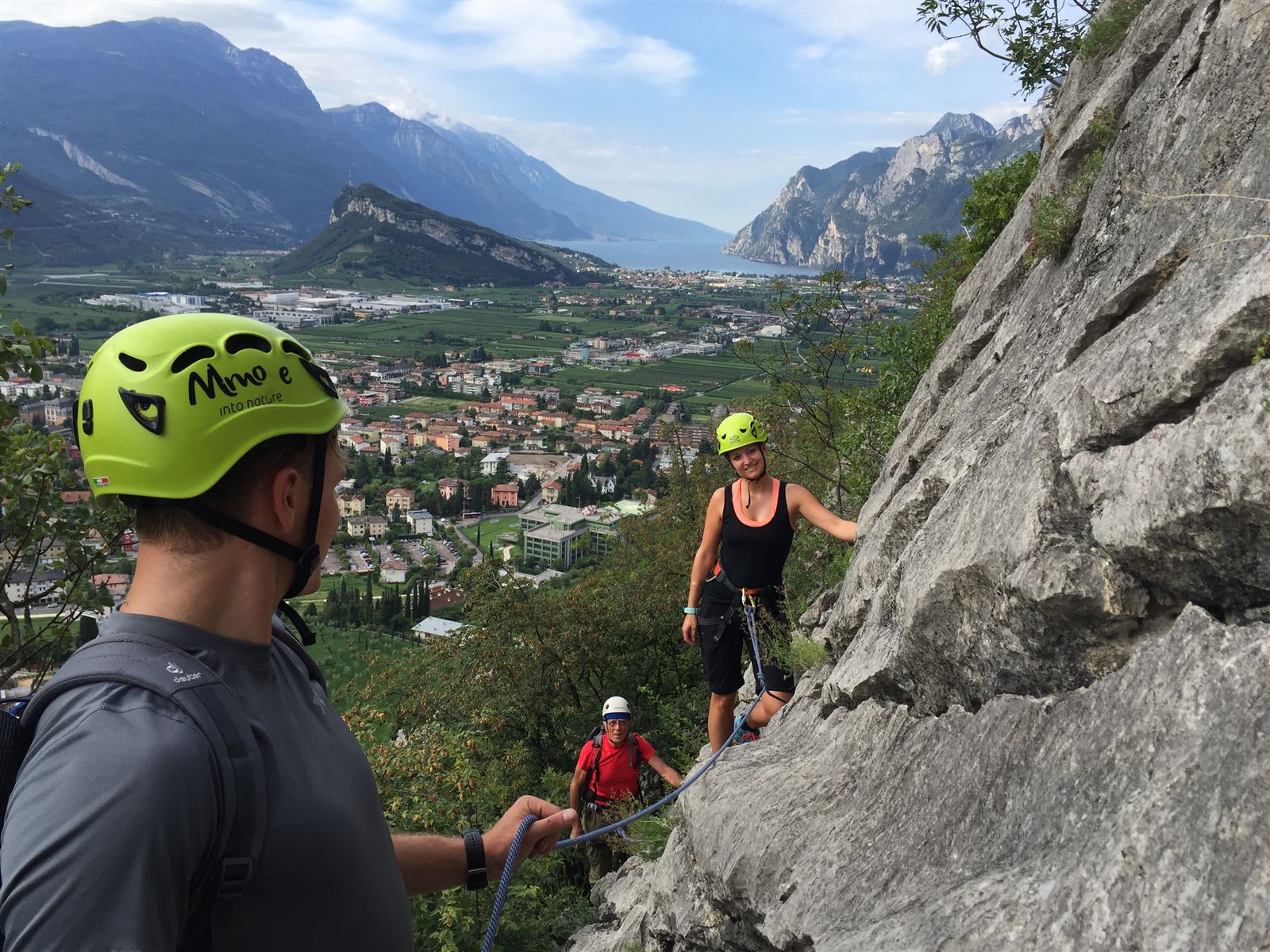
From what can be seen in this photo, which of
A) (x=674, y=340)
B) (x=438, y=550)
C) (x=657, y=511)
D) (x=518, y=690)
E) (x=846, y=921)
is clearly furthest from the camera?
(x=674, y=340)

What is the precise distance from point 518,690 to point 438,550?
5967cm

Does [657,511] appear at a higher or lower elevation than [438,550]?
higher

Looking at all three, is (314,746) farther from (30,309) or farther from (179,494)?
(30,309)

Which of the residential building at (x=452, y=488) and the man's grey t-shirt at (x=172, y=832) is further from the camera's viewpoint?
the residential building at (x=452, y=488)

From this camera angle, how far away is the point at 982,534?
383 centimetres

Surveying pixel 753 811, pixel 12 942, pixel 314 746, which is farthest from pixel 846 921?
pixel 12 942

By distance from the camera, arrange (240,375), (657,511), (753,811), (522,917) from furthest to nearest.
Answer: (657,511)
(522,917)
(753,811)
(240,375)

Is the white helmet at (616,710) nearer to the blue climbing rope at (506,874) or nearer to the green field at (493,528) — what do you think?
the blue climbing rope at (506,874)

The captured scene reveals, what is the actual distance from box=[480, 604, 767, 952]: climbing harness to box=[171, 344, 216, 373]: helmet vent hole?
190 cm

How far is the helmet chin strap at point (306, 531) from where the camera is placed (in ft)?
6.72

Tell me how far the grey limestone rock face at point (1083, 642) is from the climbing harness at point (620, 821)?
0.58 ft

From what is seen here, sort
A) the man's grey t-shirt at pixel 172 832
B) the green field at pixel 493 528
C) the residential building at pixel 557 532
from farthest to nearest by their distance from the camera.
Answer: the green field at pixel 493 528 → the residential building at pixel 557 532 → the man's grey t-shirt at pixel 172 832

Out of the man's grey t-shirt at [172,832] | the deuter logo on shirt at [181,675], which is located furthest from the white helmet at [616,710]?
the deuter logo on shirt at [181,675]

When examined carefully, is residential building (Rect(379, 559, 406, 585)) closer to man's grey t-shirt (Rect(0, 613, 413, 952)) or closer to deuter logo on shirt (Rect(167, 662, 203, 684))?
man's grey t-shirt (Rect(0, 613, 413, 952))
